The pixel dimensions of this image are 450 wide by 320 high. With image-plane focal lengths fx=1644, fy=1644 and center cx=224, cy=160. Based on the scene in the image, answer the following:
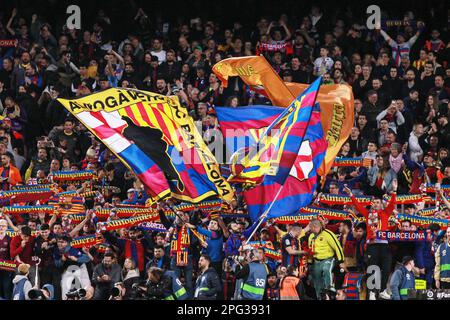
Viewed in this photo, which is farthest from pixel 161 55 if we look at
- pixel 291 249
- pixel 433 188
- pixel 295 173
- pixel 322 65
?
pixel 291 249

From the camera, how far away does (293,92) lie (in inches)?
1067

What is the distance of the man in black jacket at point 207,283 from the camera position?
23.7 m

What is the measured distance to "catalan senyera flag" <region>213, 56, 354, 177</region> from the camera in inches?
1035

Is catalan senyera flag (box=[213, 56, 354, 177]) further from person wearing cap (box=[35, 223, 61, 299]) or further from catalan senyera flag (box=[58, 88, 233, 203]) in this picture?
person wearing cap (box=[35, 223, 61, 299])

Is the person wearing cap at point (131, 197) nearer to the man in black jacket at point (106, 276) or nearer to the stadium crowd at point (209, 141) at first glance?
the stadium crowd at point (209, 141)

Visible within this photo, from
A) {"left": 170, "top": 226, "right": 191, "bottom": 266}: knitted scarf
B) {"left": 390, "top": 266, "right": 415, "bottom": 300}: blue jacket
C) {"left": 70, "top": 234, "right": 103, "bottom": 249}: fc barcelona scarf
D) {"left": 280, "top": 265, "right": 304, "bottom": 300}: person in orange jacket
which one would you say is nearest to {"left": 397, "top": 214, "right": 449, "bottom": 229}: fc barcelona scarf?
{"left": 390, "top": 266, "right": 415, "bottom": 300}: blue jacket

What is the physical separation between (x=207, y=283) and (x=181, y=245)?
1148mm

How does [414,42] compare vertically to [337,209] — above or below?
above

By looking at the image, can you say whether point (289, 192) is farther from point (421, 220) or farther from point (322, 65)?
point (322, 65)

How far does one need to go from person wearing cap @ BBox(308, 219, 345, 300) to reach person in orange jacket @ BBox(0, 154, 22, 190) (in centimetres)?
570

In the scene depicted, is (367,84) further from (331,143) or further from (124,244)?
(124,244)

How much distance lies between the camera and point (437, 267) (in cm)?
2403
